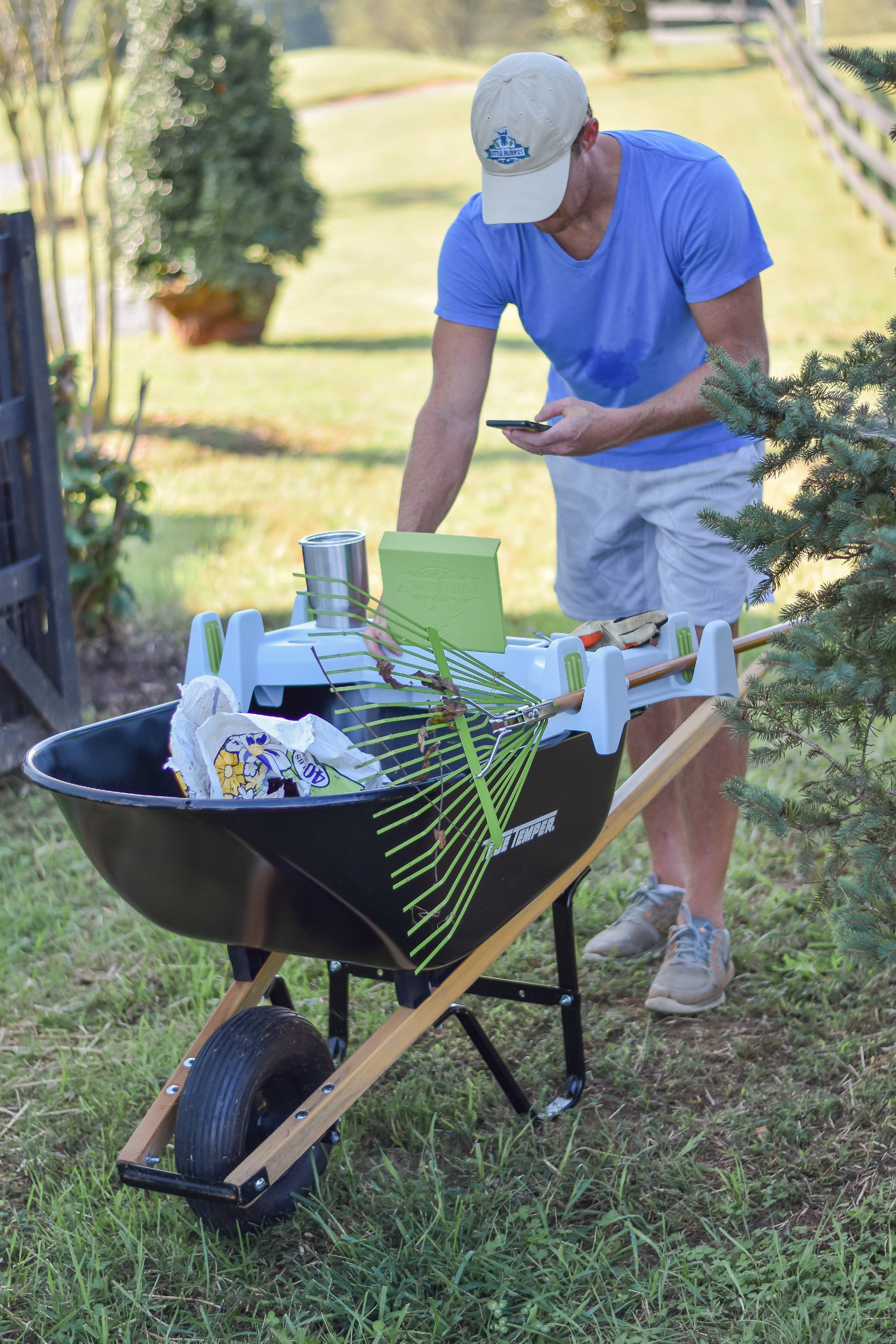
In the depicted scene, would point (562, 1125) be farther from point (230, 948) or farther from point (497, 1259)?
point (230, 948)

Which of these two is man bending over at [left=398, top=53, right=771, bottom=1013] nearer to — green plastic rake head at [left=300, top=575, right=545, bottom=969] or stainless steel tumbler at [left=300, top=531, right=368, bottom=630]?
stainless steel tumbler at [left=300, top=531, right=368, bottom=630]

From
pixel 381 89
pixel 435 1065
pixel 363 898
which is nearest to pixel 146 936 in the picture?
pixel 435 1065

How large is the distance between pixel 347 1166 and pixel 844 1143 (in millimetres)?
793

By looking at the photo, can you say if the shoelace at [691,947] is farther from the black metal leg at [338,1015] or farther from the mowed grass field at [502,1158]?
the black metal leg at [338,1015]

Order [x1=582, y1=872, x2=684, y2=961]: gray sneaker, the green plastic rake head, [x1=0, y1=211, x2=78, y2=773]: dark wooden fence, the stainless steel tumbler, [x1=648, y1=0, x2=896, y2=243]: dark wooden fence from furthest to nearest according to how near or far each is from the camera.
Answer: [x1=648, y1=0, x2=896, y2=243]: dark wooden fence, [x1=0, y1=211, x2=78, y2=773]: dark wooden fence, [x1=582, y1=872, x2=684, y2=961]: gray sneaker, the stainless steel tumbler, the green plastic rake head

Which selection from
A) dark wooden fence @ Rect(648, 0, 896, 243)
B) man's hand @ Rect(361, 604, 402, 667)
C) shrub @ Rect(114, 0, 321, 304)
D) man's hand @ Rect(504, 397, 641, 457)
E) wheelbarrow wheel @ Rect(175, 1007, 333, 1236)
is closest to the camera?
man's hand @ Rect(361, 604, 402, 667)

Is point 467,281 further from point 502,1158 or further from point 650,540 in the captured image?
point 502,1158

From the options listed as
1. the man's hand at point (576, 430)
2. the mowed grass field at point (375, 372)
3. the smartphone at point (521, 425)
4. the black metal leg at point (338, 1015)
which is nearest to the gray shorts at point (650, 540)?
the man's hand at point (576, 430)

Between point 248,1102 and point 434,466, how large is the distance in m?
1.16

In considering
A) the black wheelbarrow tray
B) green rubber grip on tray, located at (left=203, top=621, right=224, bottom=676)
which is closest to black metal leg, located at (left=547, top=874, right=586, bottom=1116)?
the black wheelbarrow tray

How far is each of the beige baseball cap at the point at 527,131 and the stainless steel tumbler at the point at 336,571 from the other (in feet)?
1.98

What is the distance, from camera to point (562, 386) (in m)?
2.55

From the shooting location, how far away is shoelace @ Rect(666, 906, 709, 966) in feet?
8.14

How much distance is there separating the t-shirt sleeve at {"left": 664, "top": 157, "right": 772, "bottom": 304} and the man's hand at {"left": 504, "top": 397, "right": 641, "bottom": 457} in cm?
28
